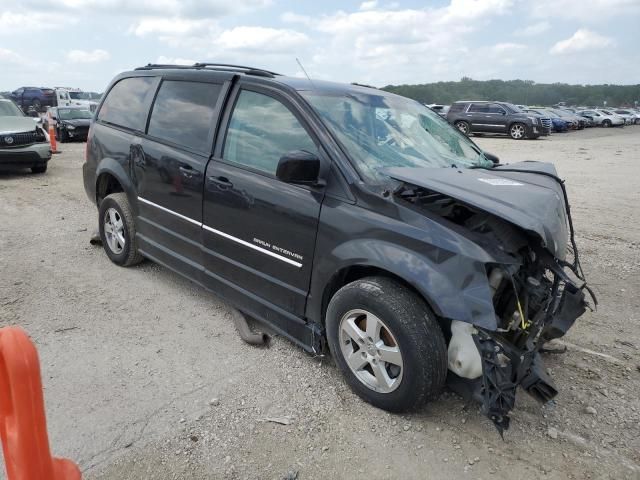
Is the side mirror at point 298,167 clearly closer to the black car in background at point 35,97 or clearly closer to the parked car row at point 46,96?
the parked car row at point 46,96

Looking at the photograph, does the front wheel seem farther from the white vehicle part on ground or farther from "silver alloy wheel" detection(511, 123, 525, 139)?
the white vehicle part on ground

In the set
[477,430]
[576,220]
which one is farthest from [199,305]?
[576,220]

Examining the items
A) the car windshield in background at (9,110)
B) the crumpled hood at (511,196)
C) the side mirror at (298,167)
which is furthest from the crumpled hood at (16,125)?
the crumpled hood at (511,196)

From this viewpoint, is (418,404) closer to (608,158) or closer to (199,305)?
(199,305)

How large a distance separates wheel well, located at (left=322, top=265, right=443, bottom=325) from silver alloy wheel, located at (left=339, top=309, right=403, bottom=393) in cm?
21

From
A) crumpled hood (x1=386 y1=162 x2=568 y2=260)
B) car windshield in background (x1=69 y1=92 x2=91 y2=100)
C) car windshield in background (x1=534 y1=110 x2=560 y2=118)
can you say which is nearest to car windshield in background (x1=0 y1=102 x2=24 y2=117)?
crumpled hood (x1=386 y1=162 x2=568 y2=260)

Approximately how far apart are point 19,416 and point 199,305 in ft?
8.52

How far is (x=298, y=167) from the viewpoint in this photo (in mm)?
2828

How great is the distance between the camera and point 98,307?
4070mm

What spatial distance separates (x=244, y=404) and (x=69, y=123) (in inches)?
673

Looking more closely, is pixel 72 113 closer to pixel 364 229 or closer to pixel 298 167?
pixel 298 167

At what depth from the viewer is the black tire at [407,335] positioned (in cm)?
260

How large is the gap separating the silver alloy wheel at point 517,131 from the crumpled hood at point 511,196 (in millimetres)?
21815

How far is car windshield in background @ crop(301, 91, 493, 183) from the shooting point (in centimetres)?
312
